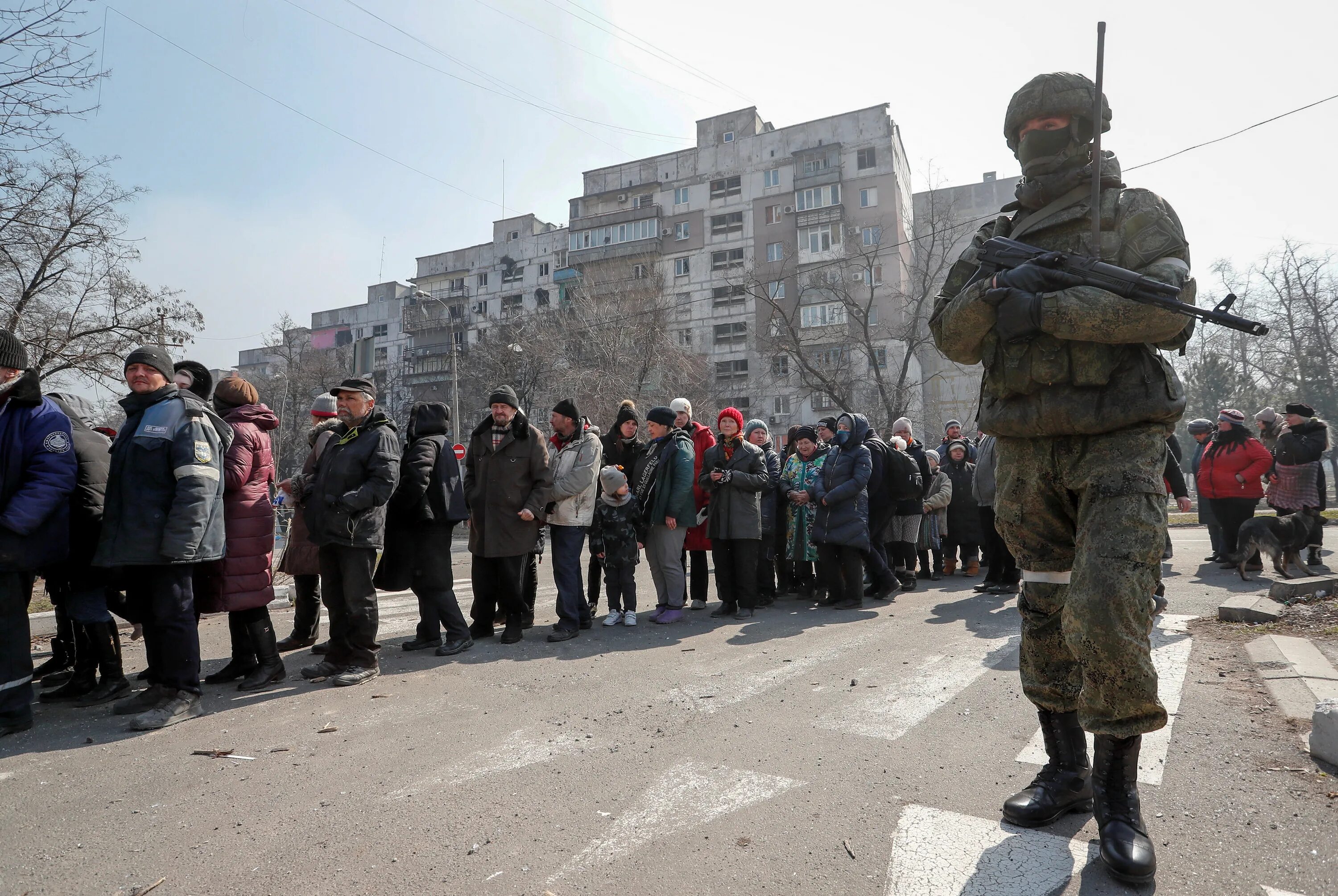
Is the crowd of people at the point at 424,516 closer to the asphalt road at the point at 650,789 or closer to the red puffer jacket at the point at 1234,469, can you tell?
the red puffer jacket at the point at 1234,469

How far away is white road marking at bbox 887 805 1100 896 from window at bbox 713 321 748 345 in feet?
164

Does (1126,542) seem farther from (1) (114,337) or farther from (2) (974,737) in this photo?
(1) (114,337)

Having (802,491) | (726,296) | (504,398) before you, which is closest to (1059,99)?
(504,398)

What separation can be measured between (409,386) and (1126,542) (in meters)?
68.0

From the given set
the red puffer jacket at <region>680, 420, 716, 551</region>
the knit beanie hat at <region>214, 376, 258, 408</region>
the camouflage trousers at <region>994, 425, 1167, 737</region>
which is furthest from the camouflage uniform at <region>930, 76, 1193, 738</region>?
the red puffer jacket at <region>680, 420, 716, 551</region>

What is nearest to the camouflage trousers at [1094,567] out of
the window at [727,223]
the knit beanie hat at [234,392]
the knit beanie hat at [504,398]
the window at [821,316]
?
the knit beanie hat at [504,398]

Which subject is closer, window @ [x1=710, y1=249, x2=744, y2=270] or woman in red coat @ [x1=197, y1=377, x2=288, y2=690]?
woman in red coat @ [x1=197, y1=377, x2=288, y2=690]

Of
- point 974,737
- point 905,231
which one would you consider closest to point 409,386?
point 905,231

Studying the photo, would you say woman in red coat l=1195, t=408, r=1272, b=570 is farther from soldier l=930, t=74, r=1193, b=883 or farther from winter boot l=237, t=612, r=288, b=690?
winter boot l=237, t=612, r=288, b=690

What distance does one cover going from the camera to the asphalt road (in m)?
2.43

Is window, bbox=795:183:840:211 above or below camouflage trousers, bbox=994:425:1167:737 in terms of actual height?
above

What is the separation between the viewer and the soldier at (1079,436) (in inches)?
96.9

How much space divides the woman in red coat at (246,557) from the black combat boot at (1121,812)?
4625 mm

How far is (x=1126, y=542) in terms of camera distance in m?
2.47
